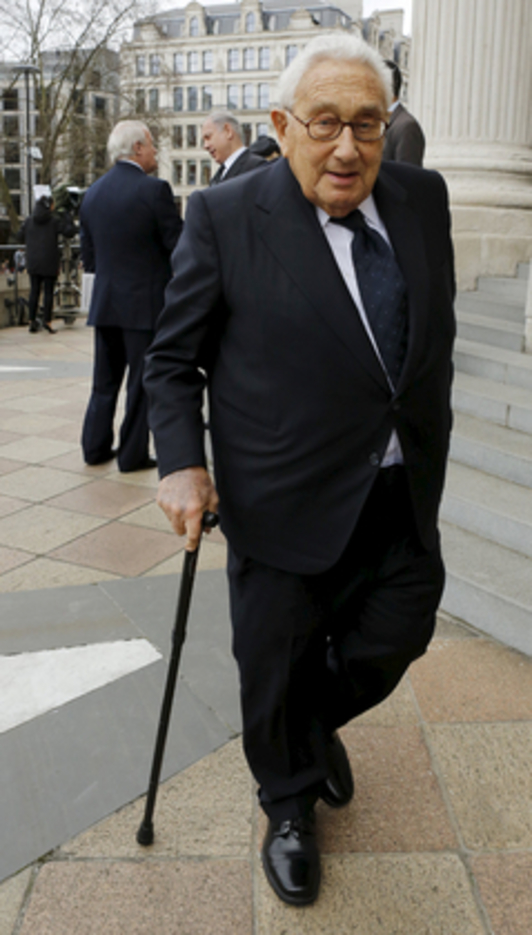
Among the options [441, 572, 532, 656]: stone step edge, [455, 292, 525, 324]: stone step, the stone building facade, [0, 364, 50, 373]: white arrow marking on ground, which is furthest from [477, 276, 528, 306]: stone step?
the stone building facade

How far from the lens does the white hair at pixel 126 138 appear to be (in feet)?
17.9

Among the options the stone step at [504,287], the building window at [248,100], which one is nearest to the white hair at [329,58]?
the stone step at [504,287]

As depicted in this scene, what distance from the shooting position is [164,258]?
5.63 metres

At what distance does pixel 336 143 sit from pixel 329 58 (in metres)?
0.18

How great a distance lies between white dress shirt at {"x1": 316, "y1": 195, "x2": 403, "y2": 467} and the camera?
194 cm

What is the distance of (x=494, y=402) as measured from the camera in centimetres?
474

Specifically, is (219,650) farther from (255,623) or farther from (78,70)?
(78,70)

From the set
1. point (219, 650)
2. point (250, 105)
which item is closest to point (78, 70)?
point (219, 650)

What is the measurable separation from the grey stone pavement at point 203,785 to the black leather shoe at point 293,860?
3 centimetres

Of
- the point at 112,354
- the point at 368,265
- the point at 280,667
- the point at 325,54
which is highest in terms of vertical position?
the point at 325,54

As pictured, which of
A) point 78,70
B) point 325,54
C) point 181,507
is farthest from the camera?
point 78,70

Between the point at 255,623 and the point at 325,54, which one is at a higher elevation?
the point at 325,54

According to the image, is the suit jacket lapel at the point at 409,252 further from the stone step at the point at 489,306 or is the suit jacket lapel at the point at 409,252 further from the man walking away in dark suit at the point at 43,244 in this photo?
the man walking away in dark suit at the point at 43,244

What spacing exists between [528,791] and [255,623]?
42.1 inches
